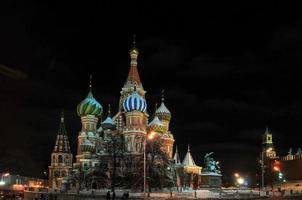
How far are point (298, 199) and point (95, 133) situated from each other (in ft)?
183

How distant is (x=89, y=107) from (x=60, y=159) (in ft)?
52.0

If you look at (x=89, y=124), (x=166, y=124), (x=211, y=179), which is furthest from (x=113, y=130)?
(x=211, y=179)

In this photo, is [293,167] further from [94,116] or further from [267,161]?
[94,116]

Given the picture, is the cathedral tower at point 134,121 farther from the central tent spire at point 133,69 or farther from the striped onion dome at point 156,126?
the central tent spire at point 133,69

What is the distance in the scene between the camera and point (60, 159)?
11738 cm

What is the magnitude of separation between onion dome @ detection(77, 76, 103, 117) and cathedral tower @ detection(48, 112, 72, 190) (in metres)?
10.6

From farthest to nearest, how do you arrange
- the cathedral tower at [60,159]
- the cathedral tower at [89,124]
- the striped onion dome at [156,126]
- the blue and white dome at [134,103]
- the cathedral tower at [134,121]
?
the cathedral tower at [60,159], the striped onion dome at [156,126], the cathedral tower at [89,124], the blue and white dome at [134,103], the cathedral tower at [134,121]

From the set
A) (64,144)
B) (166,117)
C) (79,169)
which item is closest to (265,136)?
(166,117)

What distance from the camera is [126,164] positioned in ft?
285

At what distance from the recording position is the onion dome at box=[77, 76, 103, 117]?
11044 cm

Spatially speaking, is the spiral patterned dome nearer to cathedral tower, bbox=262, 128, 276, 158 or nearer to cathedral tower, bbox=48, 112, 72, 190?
cathedral tower, bbox=48, 112, 72, 190

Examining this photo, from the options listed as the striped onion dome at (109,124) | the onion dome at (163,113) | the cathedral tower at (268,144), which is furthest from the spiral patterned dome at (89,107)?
the cathedral tower at (268,144)

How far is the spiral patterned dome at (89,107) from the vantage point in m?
110

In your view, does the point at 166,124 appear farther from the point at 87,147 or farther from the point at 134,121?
the point at 87,147
